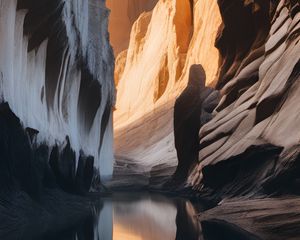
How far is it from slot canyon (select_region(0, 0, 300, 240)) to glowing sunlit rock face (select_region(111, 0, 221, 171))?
7.89 ft

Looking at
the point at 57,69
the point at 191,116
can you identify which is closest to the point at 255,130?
the point at 57,69

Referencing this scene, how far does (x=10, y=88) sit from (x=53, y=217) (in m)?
3.18

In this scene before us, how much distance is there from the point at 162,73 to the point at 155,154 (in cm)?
950

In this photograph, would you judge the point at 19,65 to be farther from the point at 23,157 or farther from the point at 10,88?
the point at 23,157

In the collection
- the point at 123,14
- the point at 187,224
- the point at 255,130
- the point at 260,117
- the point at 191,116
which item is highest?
the point at 123,14

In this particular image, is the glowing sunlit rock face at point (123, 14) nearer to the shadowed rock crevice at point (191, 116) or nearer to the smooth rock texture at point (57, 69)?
the smooth rock texture at point (57, 69)

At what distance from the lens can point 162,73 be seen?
40.7 meters

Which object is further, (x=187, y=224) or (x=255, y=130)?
(x=255, y=130)

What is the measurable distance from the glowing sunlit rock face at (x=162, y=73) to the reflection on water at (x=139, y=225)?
475 inches

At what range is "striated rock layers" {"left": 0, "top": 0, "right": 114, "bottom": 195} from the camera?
39.0ft

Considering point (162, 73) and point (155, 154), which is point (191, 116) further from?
point (162, 73)

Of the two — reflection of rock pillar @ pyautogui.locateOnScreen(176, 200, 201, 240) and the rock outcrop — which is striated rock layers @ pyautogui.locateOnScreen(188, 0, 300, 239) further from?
reflection of rock pillar @ pyautogui.locateOnScreen(176, 200, 201, 240)

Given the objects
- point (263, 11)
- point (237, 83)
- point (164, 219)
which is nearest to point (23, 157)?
point (164, 219)

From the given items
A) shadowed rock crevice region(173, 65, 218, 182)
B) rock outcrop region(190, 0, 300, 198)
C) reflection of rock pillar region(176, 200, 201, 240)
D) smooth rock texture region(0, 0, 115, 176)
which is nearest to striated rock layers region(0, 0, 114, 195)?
smooth rock texture region(0, 0, 115, 176)
